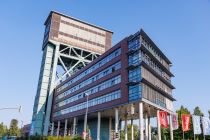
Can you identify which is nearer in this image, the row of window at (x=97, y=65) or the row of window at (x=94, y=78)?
the row of window at (x=94, y=78)

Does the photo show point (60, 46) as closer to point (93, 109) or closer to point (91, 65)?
point (91, 65)

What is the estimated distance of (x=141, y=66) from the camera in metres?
49.7

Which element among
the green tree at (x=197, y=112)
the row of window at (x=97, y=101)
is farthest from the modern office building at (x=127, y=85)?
the green tree at (x=197, y=112)

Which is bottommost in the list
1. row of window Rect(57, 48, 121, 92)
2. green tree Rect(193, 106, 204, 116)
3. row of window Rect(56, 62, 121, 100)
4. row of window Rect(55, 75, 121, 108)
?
green tree Rect(193, 106, 204, 116)

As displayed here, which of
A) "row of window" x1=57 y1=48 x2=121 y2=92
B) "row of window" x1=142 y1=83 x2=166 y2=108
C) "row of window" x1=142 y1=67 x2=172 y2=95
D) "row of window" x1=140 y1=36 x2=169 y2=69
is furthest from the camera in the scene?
"row of window" x1=57 y1=48 x2=121 y2=92

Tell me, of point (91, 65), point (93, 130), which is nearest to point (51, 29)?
point (91, 65)

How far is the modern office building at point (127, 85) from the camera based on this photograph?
50.0 meters

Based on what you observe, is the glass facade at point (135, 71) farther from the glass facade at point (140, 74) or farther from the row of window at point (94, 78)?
the row of window at point (94, 78)

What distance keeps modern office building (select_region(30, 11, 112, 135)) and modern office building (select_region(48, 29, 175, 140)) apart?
1433cm

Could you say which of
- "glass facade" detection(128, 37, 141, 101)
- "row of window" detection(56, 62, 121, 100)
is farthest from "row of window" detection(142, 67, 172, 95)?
"row of window" detection(56, 62, 121, 100)

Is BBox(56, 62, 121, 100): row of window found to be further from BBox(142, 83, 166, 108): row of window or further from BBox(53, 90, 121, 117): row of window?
BBox(142, 83, 166, 108): row of window

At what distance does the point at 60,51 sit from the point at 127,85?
48.0 meters

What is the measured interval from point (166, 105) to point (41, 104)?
48.3 metres

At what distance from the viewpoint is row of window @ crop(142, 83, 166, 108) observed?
49.1 metres
